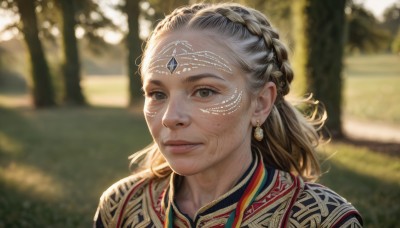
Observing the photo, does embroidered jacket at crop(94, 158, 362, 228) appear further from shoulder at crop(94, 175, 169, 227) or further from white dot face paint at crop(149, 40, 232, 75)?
white dot face paint at crop(149, 40, 232, 75)

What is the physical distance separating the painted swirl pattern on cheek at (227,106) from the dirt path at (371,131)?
33.5ft

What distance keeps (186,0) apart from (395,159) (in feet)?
20.9

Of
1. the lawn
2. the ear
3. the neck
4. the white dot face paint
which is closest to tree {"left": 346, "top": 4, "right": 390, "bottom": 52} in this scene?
the lawn

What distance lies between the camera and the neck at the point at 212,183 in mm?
2336

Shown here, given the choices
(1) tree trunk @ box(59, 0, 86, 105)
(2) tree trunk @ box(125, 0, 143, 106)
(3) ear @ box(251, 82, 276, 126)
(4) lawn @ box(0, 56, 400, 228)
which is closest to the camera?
(3) ear @ box(251, 82, 276, 126)

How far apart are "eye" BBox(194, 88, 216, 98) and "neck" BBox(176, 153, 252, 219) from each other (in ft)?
1.41

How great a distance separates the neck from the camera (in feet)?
7.66

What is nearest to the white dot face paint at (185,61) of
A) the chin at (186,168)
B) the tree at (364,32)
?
the chin at (186,168)

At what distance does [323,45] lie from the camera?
1054 centimetres

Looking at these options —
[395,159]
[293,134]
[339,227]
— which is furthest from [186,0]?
[339,227]

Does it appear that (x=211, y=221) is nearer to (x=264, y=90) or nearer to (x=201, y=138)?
(x=201, y=138)

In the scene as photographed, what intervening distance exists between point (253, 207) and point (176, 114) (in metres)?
0.63

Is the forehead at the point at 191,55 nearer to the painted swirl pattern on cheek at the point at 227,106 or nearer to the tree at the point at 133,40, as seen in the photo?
the painted swirl pattern on cheek at the point at 227,106

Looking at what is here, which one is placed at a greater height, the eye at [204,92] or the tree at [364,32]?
the eye at [204,92]
